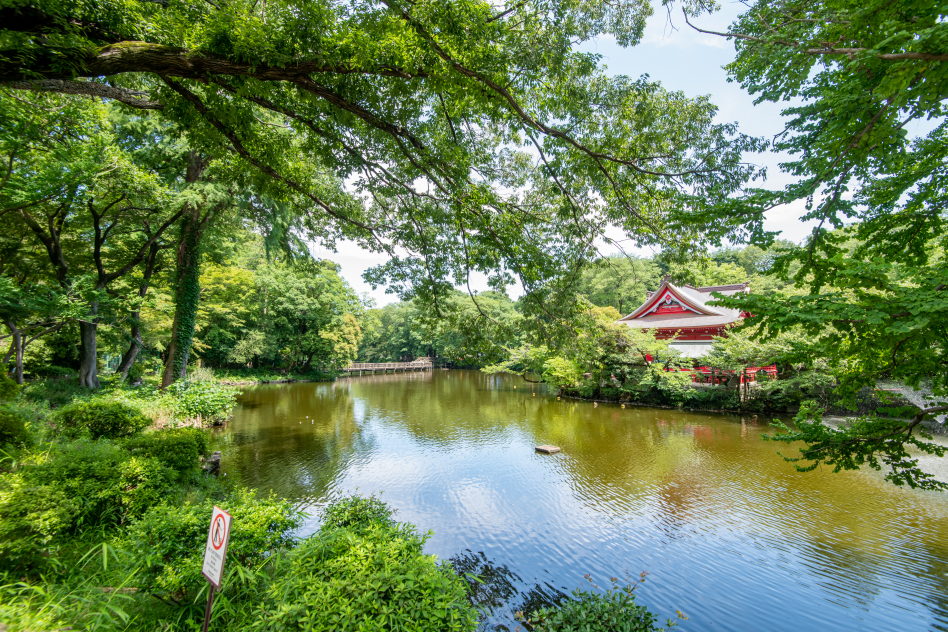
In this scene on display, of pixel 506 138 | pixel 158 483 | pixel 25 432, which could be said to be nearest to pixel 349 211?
pixel 506 138

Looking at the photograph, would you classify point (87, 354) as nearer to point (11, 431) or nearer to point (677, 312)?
point (11, 431)

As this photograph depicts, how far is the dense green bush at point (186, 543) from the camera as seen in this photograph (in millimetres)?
2531

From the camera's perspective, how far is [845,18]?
2.78 meters

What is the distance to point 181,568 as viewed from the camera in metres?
2.53

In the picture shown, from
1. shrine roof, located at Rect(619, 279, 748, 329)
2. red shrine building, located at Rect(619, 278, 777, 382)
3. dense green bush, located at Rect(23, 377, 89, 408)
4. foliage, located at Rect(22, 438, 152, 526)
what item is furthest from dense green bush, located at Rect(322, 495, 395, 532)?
shrine roof, located at Rect(619, 279, 748, 329)

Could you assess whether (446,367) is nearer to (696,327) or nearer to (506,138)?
(696,327)

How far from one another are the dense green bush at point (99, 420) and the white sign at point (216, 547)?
5.59 m

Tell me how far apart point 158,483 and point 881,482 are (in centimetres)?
1179

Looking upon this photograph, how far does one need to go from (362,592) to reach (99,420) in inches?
257

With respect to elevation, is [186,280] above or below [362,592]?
above

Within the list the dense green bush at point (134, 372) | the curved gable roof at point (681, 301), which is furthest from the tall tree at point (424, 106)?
the curved gable roof at point (681, 301)

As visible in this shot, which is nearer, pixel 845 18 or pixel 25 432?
pixel 845 18

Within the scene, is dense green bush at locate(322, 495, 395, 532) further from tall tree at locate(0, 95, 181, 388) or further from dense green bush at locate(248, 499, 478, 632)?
tall tree at locate(0, 95, 181, 388)

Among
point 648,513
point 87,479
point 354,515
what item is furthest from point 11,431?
point 648,513
